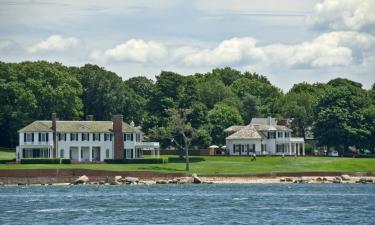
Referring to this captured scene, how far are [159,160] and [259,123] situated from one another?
34.5 m

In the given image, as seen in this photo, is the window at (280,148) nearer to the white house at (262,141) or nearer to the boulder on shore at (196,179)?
the white house at (262,141)

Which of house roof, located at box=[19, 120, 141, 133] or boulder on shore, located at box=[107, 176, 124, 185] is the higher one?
house roof, located at box=[19, 120, 141, 133]

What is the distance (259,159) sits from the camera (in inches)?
5773

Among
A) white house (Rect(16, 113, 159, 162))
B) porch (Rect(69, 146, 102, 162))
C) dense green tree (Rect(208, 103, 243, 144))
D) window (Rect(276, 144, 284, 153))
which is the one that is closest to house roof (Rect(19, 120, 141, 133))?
white house (Rect(16, 113, 159, 162))

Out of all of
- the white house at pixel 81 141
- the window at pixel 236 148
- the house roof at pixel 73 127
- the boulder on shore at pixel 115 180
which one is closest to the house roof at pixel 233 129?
the window at pixel 236 148

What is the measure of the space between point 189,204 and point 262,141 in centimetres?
7250

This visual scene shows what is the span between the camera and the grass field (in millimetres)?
128750

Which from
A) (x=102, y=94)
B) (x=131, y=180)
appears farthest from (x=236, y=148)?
(x=131, y=180)

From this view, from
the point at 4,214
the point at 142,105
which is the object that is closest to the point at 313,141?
the point at 142,105

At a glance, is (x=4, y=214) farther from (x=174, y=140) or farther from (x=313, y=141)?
(x=313, y=141)

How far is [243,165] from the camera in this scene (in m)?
136

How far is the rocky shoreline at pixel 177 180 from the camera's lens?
122m

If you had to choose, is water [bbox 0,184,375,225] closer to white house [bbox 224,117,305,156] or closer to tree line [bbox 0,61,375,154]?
tree line [bbox 0,61,375,154]

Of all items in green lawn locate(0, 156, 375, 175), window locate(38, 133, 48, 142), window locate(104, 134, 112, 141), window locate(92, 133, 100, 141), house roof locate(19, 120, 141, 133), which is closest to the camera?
green lawn locate(0, 156, 375, 175)
